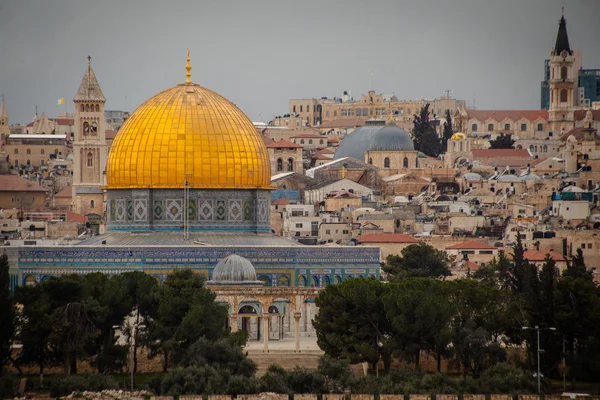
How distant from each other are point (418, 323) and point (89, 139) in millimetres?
69496

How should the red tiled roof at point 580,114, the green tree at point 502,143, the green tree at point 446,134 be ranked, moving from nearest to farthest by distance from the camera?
1. the green tree at point 502,143
2. the green tree at point 446,134
3. the red tiled roof at point 580,114

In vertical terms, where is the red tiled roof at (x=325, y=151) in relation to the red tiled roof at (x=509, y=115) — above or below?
below

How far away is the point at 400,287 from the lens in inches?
2322

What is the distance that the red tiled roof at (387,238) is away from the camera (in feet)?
295

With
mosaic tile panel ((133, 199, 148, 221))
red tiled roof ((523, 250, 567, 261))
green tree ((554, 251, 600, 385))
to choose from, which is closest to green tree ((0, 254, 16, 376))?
mosaic tile panel ((133, 199, 148, 221))

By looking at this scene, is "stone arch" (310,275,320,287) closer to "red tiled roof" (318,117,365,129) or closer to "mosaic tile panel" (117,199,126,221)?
Answer: "mosaic tile panel" (117,199,126,221)

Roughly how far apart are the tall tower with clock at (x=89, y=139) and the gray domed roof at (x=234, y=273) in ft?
181

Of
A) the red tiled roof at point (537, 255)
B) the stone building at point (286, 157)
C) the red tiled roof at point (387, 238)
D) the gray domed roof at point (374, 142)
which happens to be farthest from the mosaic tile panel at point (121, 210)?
the gray domed roof at point (374, 142)

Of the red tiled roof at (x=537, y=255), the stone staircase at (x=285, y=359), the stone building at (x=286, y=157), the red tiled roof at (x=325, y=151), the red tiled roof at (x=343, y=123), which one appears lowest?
the stone staircase at (x=285, y=359)

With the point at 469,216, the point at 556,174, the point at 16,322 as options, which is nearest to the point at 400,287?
the point at 16,322

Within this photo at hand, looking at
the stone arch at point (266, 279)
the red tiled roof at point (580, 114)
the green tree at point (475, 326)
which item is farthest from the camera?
the red tiled roof at point (580, 114)

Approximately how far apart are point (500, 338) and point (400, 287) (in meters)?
3.09

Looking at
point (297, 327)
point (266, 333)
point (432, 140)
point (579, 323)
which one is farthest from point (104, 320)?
point (432, 140)

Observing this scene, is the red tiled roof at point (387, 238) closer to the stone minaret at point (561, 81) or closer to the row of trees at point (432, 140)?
the row of trees at point (432, 140)
